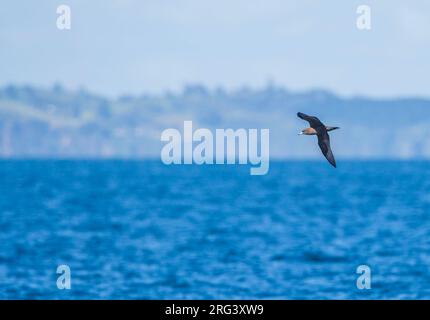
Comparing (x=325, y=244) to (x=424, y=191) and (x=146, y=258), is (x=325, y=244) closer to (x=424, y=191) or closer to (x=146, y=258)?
(x=146, y=258)

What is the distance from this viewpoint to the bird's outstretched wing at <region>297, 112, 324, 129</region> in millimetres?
Answer: 13977

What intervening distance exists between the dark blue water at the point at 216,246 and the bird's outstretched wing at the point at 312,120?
94.4 ft

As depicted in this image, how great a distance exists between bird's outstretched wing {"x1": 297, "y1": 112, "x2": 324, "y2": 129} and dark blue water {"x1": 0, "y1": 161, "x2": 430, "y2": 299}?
94.4 ft

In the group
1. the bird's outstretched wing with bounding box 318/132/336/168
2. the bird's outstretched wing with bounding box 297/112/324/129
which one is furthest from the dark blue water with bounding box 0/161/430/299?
the bird's outstretched wing with bounding box 297/112/324/129

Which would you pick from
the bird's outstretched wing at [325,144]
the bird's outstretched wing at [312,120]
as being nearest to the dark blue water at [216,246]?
the bird's outstretched wing at [325,144]

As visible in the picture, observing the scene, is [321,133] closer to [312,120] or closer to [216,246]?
[312,120]

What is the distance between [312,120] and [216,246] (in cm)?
5529

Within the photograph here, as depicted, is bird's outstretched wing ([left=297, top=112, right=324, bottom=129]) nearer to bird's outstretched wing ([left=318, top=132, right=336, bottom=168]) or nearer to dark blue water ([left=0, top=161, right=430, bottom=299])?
bird's outstretched wing ([left=318, top=132, right=336, bottom=168])

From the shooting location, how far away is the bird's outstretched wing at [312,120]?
45.9 feet

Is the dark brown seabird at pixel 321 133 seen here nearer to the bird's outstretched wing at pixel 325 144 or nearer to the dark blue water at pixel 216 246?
the bird's outstretched wing at pixel 325 144
